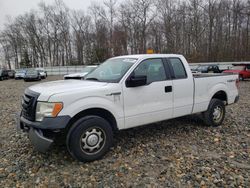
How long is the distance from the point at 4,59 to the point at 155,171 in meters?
67.7

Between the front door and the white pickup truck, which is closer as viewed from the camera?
the white pickup truck

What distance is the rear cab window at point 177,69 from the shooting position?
14.8 ft

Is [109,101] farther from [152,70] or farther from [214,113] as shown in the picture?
[214,113]

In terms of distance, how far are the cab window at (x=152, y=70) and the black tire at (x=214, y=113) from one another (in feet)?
5.64

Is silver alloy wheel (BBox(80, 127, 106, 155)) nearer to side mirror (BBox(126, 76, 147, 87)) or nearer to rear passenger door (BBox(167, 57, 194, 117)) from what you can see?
side mirror (BBox(126, 76, 147, 87))

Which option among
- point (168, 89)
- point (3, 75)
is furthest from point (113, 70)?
point (3, 75)

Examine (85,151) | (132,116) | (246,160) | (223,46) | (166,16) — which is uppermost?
(166,16)

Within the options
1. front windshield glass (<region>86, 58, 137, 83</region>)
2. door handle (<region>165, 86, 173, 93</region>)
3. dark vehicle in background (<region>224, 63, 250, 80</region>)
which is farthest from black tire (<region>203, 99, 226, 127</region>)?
dark vehicle in background (<region>224, 63, 250, 80</region>)

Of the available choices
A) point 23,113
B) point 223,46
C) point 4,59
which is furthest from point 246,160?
point 4,59

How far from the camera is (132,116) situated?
12.7ft

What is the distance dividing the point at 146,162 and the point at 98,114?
3.86ft

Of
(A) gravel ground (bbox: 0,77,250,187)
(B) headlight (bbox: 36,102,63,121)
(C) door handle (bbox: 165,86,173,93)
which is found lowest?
(A) gravel ground (bbox: 0,77,250,187)

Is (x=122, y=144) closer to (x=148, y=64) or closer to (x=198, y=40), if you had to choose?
(x=148, y=64)

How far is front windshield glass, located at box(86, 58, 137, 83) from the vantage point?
395 centimetres
